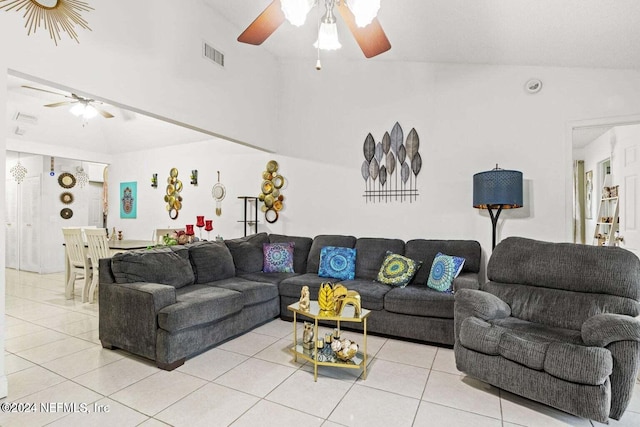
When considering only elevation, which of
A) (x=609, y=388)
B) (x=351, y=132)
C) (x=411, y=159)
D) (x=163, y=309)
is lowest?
(x=609, y=388)

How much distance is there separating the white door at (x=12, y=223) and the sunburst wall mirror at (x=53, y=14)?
622cm

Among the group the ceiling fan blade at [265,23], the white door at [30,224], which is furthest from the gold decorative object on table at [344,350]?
the white door at [30,224]

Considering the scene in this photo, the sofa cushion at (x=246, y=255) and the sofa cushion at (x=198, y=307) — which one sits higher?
the sofa cushion at (x=246, y=255)

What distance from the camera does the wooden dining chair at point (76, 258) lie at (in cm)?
442

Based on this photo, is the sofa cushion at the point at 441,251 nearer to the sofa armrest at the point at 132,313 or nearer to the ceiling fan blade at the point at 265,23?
the sofa armrest at the point at 132,313

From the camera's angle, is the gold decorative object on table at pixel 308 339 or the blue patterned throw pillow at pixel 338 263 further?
the blue patterned throw pillow at pixel 338 263

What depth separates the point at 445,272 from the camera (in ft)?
10.6

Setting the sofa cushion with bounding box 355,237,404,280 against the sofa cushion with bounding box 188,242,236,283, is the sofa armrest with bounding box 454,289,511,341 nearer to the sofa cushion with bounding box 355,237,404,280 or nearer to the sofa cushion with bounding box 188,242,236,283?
the sofa cushion with bounding box 355,237,404,280

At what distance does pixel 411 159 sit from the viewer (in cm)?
412

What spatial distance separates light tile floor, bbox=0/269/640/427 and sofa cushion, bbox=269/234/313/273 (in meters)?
1.22

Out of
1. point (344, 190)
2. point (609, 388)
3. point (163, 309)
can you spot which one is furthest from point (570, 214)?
point (163, 309)

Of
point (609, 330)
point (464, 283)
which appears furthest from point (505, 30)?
point (609, 330)

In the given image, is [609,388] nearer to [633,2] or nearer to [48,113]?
[633,2]

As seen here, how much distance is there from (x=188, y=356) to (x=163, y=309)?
18.8 inches
